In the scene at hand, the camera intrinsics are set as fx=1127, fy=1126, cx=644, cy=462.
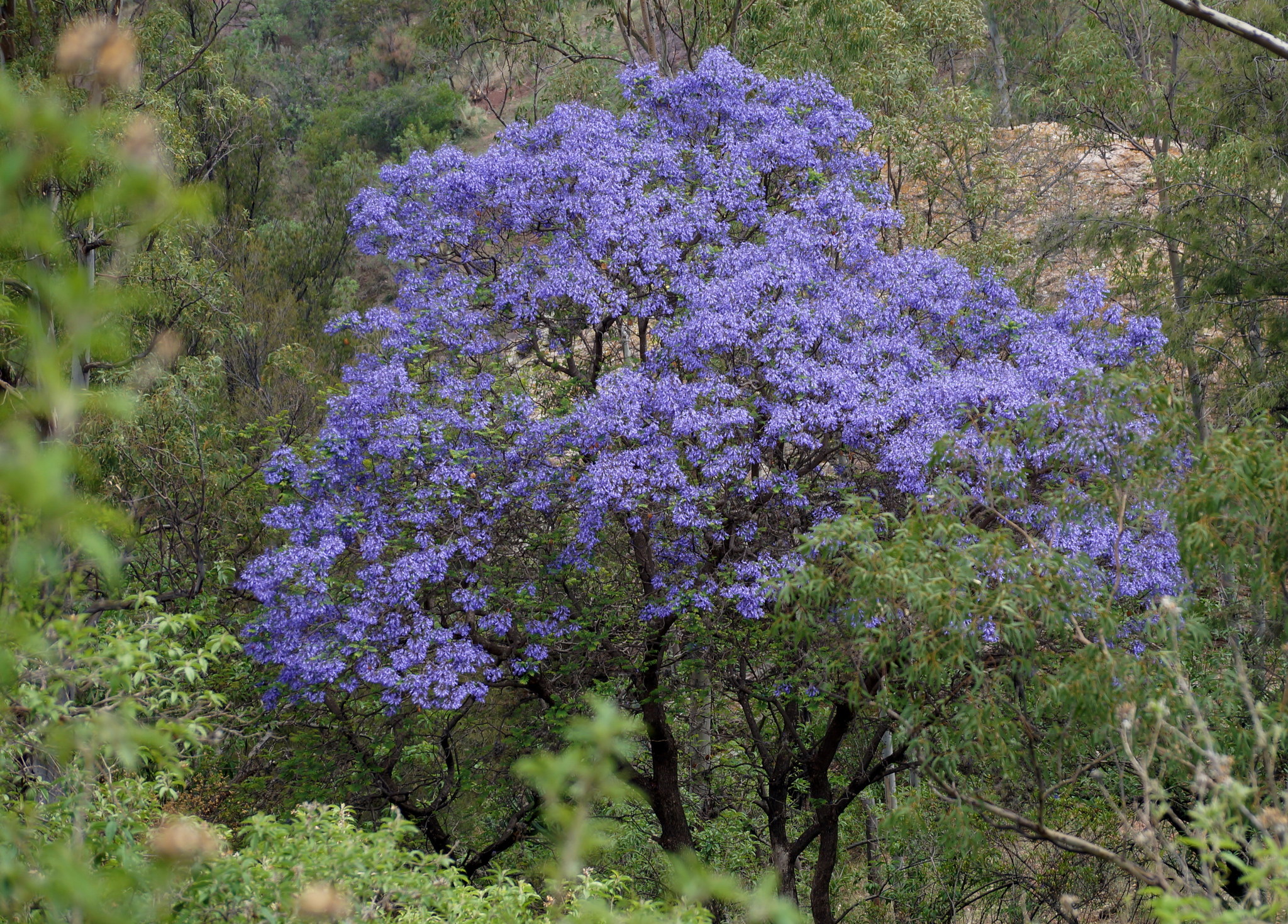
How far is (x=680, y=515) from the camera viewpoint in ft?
29.5

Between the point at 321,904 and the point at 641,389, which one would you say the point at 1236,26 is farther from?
the point at 321,904

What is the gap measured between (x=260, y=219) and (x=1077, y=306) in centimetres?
2146

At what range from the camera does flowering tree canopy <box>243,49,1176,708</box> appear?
29.6 feet

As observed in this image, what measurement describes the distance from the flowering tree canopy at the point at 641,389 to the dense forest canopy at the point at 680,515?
0.18ft

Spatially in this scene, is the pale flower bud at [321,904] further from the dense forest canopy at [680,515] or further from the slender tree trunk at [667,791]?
the slender tree trunk at [667,791]

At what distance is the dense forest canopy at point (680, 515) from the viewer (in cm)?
457

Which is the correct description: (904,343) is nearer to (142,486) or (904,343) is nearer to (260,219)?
(142,486)

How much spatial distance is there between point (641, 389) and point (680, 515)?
1157 millimetres

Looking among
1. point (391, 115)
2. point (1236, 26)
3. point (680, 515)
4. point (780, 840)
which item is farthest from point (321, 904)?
point (391, 115)

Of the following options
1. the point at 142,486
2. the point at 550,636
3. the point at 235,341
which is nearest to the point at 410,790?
the point at 550,636

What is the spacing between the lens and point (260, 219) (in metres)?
26.5

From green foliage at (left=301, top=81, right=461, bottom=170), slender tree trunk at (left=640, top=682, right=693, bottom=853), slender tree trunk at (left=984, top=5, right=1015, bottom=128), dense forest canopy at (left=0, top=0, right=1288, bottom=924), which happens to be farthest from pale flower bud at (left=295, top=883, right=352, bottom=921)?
green foliage at (left=301, top=81, right=461, bottom=170)

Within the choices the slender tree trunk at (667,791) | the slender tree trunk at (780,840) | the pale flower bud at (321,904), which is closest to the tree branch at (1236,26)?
the pale flower bud at (321,904)

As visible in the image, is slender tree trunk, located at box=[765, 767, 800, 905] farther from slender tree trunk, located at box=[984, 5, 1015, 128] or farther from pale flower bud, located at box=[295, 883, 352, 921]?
slender tree trunk, located at box=[984, 5, 1015, 128]
